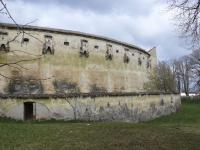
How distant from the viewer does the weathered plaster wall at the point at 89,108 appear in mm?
21922

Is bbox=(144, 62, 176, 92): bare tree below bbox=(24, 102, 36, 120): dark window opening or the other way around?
the other way around

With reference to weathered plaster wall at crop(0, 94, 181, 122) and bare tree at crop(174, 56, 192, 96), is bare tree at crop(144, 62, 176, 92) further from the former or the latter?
bare tree at crop(174, 56, 192, 96)

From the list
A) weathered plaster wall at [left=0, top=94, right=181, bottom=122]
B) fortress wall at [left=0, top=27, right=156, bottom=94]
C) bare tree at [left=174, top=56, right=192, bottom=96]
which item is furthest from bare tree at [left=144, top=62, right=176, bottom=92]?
bare tree at [left=174, top=56, right=192, bottom=96]

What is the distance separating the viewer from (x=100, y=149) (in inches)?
439

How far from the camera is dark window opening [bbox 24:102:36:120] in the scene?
72.6 feet

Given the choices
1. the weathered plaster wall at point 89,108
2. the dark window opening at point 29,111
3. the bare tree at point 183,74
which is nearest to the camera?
the weathered plaster wall at point 89,108

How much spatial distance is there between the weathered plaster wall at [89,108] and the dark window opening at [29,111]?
275mm

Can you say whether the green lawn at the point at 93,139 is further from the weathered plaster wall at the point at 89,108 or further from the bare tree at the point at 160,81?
the bare tree at the point at 160,81

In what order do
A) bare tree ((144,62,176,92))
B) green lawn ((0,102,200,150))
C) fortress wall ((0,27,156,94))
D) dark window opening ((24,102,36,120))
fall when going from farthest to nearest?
1. bare tree ((144,62,176,92))
2. fortress wall ((0,27,156,94))
3. dark window opening ((24,102,36,120))
4. green lawn ((0,102,200,150))

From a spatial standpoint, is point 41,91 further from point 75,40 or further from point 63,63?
point 75,40

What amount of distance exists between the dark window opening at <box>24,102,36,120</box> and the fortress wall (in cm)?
196

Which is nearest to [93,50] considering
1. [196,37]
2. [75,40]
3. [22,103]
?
[75,40]

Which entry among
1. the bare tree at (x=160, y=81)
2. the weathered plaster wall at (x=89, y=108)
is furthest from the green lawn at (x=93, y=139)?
the bare tree at (x=160, y=81)

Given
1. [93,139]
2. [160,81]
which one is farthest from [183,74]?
[93,139]
